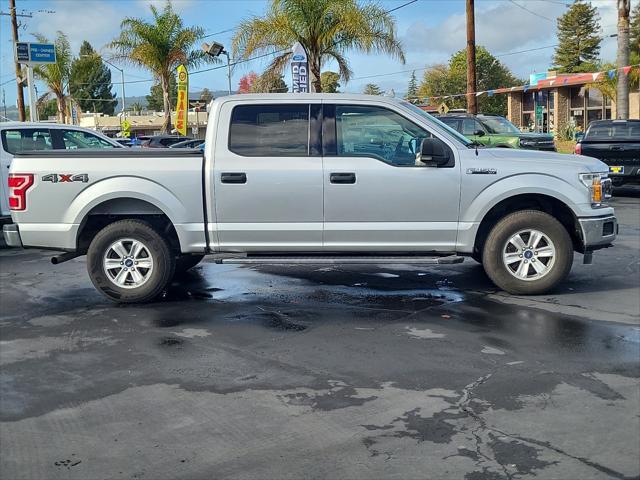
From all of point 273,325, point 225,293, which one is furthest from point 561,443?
point 225,293

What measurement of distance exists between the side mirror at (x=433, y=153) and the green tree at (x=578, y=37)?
6739cm

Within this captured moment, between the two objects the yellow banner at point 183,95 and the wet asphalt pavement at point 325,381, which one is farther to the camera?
the yellow banner at point 183,95

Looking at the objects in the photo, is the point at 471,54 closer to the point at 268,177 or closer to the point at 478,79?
the point at 268,177

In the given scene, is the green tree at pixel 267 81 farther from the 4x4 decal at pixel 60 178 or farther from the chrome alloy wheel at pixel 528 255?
the chrome alloy wheel at pixel 528 255

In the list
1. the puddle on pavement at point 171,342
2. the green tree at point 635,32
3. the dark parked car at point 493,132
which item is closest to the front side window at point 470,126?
the dark parked car at point 493,132

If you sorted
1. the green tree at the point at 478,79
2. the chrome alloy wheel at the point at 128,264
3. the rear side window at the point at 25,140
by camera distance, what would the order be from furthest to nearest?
the green tree at the point at 478,79, the rear side window at the point at 25,140, the chrome alloy wheel at the point at 128,264

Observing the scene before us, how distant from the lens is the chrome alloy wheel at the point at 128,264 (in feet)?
25.7

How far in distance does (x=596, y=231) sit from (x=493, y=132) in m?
12.8

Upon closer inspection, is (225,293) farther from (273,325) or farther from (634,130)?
(634,130)

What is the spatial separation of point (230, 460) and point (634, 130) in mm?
16135

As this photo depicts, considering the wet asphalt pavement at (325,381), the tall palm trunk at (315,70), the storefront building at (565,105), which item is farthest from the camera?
the storefront building at (565,105)

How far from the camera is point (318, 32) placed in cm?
2300

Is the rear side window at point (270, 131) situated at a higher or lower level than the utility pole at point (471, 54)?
lower

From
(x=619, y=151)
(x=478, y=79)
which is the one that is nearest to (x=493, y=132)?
(x=619, y=151)
